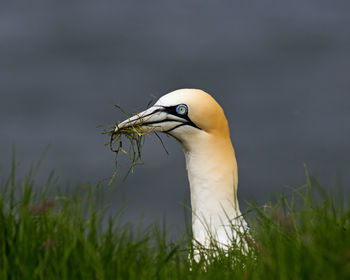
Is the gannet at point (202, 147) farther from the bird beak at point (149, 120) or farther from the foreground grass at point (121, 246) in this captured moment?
the foreground grass at point (121, 246)

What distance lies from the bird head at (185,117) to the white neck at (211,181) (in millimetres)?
104

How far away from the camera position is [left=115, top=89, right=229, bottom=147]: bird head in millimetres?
7031

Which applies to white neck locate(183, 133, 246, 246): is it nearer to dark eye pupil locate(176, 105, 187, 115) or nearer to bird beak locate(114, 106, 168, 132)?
dark eye pupil locate(176, 105, 187, 115)

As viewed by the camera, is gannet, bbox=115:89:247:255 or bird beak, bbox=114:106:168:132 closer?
gannet, bbox=115:89:247:255

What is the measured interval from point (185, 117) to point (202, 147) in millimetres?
403

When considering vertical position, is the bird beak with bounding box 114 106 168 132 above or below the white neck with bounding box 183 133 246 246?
above

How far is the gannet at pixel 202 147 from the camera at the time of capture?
22.7 ft

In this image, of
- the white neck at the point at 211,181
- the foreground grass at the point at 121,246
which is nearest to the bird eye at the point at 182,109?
the white neck at the point at 211,181

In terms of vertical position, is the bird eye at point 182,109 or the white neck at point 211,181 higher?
the bird eye at point 182,109

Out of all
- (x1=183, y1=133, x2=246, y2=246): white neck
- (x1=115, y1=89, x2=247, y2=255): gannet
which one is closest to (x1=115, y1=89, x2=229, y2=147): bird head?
(x1=115, y1=89, x2=247, y2=255): gannet

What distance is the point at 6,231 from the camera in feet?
13.6

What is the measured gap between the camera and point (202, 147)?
702 cm

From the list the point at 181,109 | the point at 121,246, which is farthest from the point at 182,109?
the point at 121,246

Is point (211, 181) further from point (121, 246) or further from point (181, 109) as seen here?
point (121, 246)
